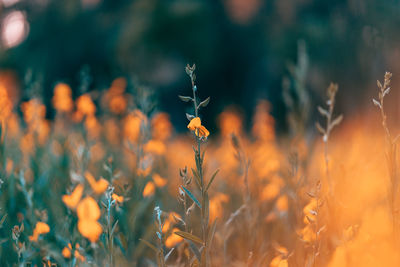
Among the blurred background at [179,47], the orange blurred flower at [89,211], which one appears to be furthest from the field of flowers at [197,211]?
the blurred background at [179,47]

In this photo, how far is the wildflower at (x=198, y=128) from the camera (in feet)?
4.18

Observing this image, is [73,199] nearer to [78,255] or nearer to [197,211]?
[78,255]

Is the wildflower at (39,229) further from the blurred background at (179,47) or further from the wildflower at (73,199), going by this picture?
the blurred background at (179,47)

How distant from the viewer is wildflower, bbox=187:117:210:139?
128cm

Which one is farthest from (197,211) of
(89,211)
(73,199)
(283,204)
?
(89,211)

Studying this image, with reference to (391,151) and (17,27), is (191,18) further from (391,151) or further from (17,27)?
(391,151)

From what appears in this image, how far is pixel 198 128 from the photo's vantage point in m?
1.31

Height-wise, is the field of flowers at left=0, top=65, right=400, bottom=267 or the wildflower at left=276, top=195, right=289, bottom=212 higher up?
the field of flowers at left=0, top=65, right=400, bottom=267

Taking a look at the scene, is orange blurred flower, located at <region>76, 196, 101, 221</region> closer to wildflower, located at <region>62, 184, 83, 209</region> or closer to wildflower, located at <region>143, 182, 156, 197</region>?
wildflower, located at <region>62, 184, 83, 209</region>

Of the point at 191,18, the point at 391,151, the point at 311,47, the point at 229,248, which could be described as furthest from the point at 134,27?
the point at 391,151

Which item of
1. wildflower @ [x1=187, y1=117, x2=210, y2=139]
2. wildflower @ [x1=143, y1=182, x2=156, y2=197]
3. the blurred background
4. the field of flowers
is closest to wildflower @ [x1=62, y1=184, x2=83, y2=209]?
the field of flowers

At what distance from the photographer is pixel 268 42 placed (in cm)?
730

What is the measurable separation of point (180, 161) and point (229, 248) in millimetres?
1618

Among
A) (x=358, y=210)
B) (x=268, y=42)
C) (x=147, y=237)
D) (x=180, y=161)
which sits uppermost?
(x=358, y=210)
